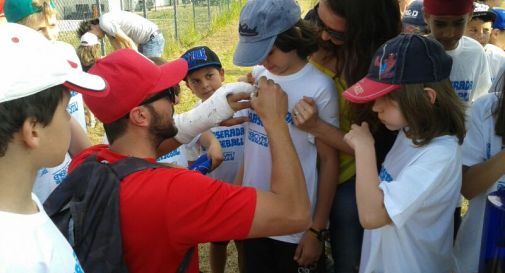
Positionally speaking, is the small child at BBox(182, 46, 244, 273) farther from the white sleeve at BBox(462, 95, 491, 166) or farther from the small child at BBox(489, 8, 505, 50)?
the small child at BBox(489, 8, 505, 50)

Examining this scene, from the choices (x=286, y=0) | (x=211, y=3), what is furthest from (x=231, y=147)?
(x=211, y=3)

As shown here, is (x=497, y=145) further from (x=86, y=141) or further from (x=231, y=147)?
(x=86, y=141)

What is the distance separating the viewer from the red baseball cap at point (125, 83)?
5.43 feet

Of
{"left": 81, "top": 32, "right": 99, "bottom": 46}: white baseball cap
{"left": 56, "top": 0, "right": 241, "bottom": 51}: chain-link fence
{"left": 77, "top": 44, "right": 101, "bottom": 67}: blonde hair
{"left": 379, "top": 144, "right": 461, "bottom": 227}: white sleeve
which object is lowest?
{"left": 56, "top": 0, "right": 241, "bottom": 51}: chain-link fence

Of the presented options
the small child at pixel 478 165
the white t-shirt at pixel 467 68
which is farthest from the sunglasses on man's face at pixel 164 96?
the white t-shirt at pixel 467 68

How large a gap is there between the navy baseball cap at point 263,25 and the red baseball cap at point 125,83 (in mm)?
532

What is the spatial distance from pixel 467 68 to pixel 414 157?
1334mm

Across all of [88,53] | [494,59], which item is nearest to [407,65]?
[494,59]

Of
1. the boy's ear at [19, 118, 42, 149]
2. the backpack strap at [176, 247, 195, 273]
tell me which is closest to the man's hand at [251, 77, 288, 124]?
the backpack strap at [176, 247, 195, 273]

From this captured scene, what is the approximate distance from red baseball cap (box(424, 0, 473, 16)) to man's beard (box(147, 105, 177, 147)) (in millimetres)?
1706

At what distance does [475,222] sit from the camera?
201 centimetres

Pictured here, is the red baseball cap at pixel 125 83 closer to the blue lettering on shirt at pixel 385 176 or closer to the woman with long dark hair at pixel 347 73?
the woman with long dark hair at pixel 347 73

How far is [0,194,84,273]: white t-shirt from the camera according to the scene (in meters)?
1.13

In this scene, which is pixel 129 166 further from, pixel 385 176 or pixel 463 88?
pixel 463 88
